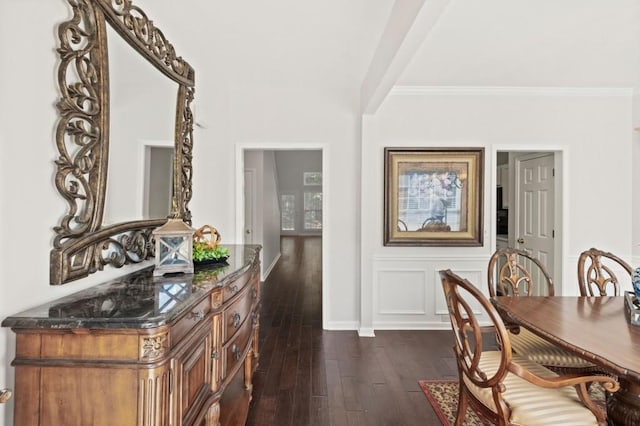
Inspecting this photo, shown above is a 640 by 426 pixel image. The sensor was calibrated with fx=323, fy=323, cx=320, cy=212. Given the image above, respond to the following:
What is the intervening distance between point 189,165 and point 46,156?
1.15 metres

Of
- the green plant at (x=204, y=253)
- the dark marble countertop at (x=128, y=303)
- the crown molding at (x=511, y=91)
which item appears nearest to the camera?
the dark marble countertop at (x=128, y=303)

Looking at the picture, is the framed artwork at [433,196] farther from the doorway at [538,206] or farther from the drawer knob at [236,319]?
the drawer knob at [236,319]

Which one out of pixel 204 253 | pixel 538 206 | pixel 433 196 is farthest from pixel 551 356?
pixel 538 206

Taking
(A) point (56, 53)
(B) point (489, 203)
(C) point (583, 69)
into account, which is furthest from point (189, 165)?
(C) point (583, 69)

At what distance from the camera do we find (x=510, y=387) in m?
1.52

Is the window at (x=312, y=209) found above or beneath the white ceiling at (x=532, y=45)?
beneath

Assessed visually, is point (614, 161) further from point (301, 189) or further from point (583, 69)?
point (301, 189)

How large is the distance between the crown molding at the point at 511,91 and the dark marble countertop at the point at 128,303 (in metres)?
2.98

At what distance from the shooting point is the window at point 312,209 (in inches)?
458

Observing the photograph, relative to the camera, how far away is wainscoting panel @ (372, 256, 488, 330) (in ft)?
12.1

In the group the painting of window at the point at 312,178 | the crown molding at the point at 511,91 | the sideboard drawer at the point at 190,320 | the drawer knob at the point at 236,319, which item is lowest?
the drawer knob at the point at 236,319

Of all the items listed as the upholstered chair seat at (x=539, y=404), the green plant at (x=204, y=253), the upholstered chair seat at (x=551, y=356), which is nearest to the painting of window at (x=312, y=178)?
the green plant at (x=204, y=253)

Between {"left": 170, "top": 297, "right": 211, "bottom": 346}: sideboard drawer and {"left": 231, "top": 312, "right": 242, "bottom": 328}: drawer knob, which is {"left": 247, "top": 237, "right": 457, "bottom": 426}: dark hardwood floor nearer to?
{"left": 231, "top": 312, "right": 242, "bottom": 328}: drawer knob

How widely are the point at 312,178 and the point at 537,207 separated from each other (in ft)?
25.3
